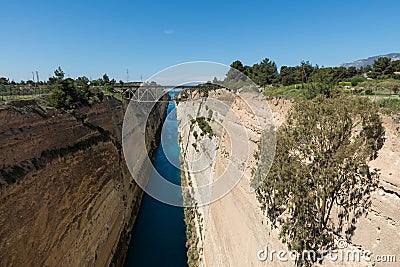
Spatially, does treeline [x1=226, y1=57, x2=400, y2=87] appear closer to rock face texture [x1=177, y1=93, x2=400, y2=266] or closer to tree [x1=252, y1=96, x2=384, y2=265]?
rock face texture [x1=177, y1=93, x2=400, y2=266]

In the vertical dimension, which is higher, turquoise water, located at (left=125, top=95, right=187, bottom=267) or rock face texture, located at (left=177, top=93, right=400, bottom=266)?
rock face texture, located at (left=177, top=93, right=400, bottom=266)

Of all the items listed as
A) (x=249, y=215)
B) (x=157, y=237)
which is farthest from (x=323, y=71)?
(x=157, y=237)

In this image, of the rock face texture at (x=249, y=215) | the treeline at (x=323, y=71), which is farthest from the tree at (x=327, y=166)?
the treeline at (x=323, y=71)

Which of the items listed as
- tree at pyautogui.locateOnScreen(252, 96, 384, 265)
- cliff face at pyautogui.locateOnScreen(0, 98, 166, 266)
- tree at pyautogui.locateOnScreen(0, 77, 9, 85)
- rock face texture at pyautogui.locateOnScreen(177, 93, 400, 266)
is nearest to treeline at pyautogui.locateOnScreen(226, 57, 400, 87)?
rock face texture at pyautogui.locateOnScreen(177, 93, 400, 266)

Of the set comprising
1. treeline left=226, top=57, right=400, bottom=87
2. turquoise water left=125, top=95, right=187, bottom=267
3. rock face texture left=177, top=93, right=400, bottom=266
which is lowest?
turquoise water left=125, top=95, right=187, bottom=267

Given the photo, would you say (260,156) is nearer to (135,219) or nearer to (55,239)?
(55,239)

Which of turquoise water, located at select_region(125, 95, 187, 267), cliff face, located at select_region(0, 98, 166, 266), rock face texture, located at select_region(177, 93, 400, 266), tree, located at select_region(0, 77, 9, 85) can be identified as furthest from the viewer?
tree, located at select_region(0, 77, 9, 85)

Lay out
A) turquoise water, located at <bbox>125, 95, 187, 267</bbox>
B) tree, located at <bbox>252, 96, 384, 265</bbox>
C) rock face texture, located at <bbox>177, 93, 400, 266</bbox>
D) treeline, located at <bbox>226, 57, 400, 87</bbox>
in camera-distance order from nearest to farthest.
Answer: rock face texture, located at <bbox>177, 93, 400, 266</bbox>
tree, located at <bbox>252, 96, 384, 265</bbox>
turquoise water, located at <bbox>125, 95, 187, 267</bbox>
treeline, located at <bbox>226, 57, 400, 87</bbox>
